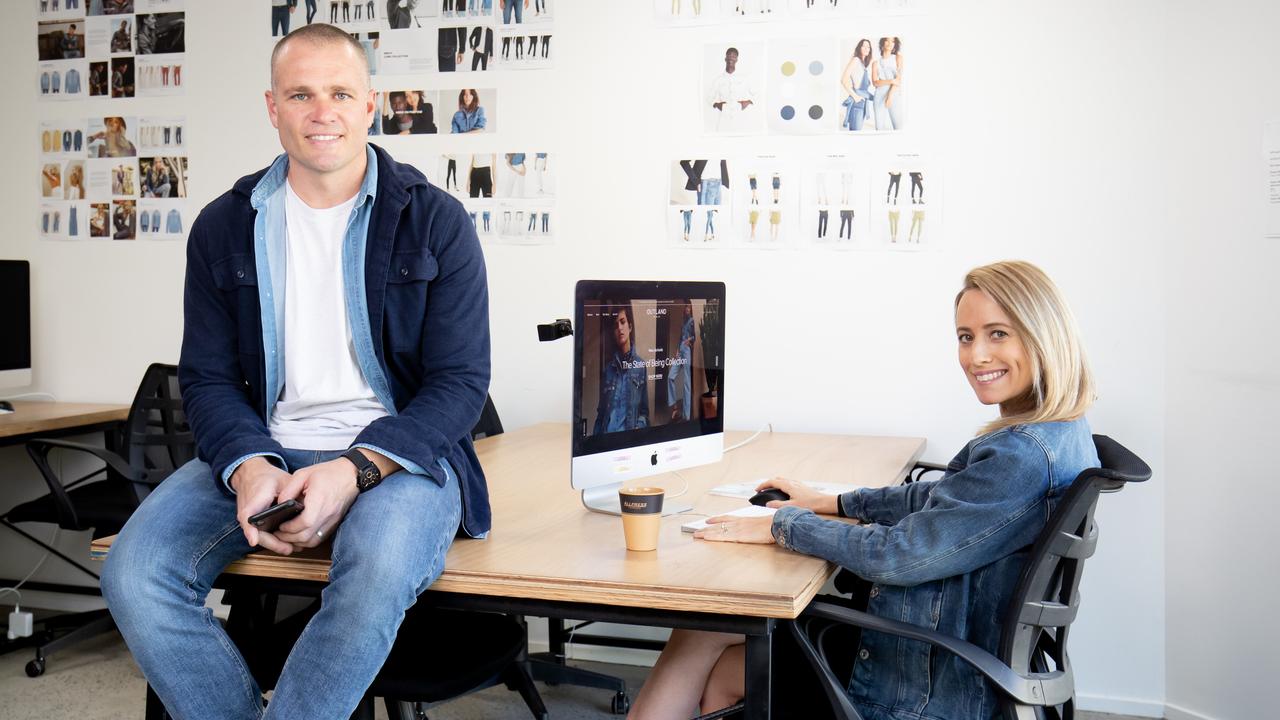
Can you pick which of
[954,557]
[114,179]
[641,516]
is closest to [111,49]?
[114,179]

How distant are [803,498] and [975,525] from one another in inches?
21.0

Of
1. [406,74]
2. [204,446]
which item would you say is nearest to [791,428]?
[406,74]

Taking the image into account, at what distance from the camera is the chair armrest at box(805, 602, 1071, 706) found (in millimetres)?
1570

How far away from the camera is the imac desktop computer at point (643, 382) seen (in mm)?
→ 1976

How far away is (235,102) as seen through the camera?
3844 mm

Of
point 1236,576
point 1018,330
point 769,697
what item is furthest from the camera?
point 1236,576

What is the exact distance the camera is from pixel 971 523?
1.62m

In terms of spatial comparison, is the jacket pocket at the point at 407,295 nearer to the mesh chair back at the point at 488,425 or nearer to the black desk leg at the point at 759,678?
the black desk leg at the point at 759,678

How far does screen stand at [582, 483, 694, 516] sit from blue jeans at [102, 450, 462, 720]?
397 mm

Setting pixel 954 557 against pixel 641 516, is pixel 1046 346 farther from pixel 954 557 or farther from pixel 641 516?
pixel 641 516

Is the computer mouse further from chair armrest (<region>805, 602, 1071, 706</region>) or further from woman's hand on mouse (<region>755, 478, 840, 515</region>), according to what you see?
chair armrest (<region>805, 602, 1071, 706</region>)

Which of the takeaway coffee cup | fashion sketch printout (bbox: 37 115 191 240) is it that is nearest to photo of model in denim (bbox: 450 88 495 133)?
fashion sketch printout (bbox: 37 115 191 240)

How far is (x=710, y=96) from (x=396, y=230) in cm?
173

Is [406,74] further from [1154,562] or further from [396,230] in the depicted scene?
[1154,562]
